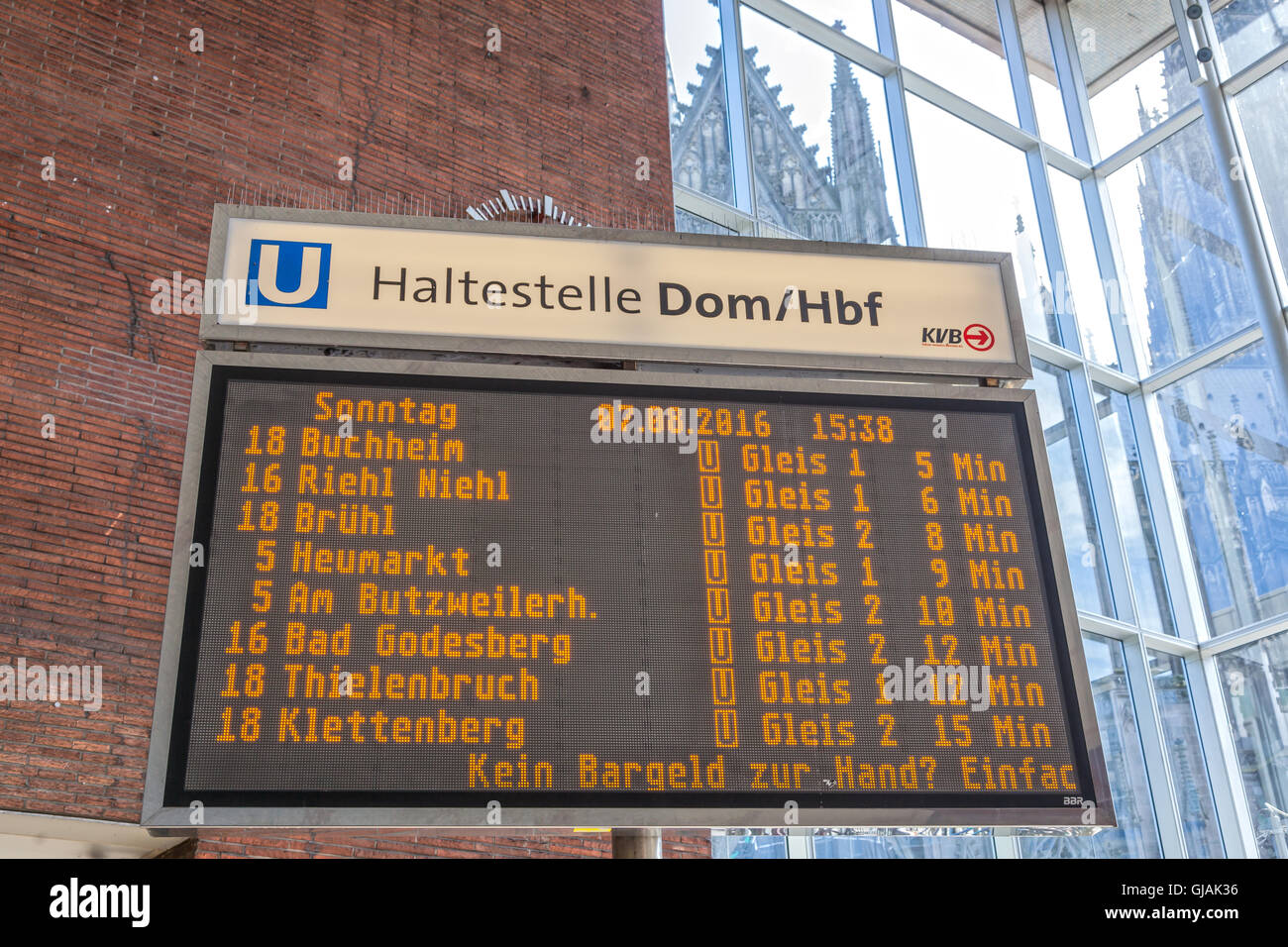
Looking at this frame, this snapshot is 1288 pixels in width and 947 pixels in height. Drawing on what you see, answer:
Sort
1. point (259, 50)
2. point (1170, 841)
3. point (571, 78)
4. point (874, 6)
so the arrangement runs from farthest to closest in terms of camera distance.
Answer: point (874, 6) → point (1170, 841) → point (571, 78) → point (259, 50)

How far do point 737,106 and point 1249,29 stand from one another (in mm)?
5989

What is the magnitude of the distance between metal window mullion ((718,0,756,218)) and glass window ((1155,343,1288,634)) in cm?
555

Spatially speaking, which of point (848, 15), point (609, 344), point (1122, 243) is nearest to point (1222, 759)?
point (1122, 243)

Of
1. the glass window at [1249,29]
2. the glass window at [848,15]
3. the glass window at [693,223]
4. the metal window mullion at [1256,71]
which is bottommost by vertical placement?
the glass window at [693,223]

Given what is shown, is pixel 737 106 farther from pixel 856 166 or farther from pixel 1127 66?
pixel 1127 66

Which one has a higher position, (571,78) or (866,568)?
(571,78)

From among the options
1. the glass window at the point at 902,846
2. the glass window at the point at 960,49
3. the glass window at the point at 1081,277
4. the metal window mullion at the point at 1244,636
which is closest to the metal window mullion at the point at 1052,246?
the glass window at the point at 1081,277

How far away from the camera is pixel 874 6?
1493 centimetres

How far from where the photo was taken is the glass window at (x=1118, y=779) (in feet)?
36.8

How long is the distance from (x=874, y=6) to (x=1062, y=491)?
637cm

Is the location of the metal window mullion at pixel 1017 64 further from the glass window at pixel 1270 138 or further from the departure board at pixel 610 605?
the departure board at pixel 610 605

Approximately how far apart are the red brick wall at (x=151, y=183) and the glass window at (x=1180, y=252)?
6810mm
